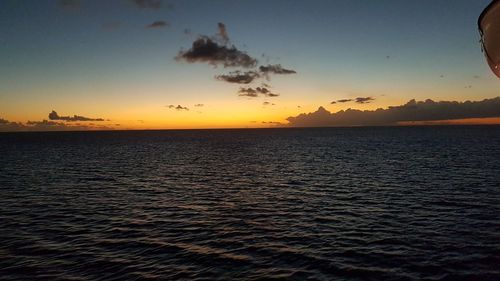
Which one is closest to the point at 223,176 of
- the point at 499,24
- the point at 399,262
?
the point at 399,262

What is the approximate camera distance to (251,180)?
51.0 m

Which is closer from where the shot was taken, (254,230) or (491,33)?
(491,33)

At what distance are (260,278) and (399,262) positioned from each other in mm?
7587

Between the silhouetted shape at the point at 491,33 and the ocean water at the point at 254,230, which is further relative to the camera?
the ocean water at the point at 254,230

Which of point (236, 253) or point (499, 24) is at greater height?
point (499, 24)

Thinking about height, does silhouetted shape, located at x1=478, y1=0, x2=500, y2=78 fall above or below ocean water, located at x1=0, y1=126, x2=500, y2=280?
above

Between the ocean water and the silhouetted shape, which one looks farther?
the ocean water

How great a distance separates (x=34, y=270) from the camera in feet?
62.6

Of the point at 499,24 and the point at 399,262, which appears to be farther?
the point at 399,262

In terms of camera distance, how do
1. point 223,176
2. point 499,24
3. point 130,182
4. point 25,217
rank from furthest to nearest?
point 223,176 < point 130,182 < point 25,217 < point 499,24

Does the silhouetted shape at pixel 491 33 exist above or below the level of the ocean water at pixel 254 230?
above

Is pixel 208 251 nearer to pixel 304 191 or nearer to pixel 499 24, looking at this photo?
pixel 499 24

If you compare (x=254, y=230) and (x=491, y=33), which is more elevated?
(x=491, y=33)

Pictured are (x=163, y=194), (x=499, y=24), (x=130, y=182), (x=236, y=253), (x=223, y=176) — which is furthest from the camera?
(x=223, y=176)
